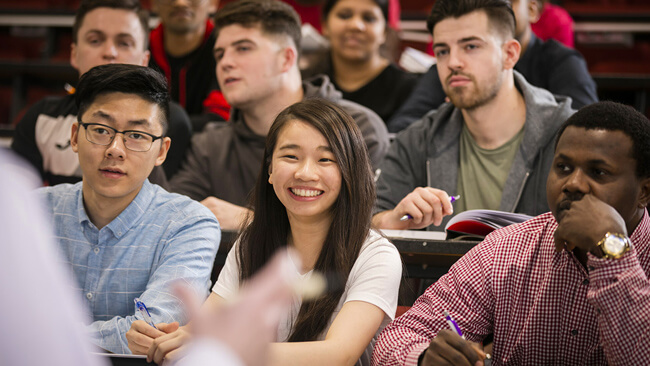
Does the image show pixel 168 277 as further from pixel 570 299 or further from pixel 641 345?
pixel 641 345

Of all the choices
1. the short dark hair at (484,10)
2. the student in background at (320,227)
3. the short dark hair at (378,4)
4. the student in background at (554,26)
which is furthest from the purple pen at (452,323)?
the student in background at (554,26)

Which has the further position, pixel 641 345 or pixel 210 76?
pixel 210 76

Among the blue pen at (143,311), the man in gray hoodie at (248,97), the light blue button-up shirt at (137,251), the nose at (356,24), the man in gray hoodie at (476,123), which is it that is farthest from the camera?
the nose at (356,24)

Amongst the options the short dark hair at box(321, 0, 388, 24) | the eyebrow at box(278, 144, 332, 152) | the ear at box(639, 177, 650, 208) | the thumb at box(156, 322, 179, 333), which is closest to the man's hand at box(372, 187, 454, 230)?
the eyebrow at box(278, 144, 332, 152)

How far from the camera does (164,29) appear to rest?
330cm

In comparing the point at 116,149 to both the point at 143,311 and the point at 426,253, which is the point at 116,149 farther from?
the point at 426,253

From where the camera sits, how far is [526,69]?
283 cm

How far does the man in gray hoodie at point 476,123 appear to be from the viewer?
2.15 meters

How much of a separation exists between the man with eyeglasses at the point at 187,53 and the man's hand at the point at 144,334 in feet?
6.12

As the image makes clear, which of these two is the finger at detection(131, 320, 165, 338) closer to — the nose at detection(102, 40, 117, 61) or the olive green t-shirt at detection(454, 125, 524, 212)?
the olive green t-shirt at detection(454, 125, 524, 212)

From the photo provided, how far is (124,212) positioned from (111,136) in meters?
0.18

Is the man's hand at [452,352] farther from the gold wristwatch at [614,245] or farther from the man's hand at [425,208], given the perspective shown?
the man's hand at [425,208]

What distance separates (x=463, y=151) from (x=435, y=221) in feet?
2.00

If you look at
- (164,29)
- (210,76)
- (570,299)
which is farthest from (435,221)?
(164,29)
